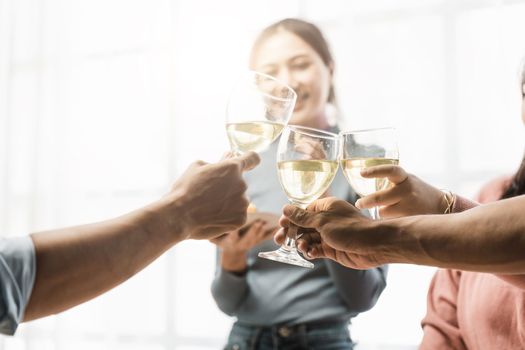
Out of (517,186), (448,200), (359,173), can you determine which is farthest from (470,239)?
(517,186)

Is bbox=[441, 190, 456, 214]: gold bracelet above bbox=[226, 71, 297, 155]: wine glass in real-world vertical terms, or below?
below

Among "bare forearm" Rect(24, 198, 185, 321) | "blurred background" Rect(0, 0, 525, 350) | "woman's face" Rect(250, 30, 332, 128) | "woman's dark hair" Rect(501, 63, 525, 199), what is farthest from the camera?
"blurred background" Rect(0, 0, 525, 350)

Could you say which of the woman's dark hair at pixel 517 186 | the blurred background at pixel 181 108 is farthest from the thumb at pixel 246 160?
the blurred background at pixel 181 108

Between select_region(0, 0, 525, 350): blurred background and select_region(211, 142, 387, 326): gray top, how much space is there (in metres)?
0.49

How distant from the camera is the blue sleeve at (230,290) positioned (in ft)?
5.25

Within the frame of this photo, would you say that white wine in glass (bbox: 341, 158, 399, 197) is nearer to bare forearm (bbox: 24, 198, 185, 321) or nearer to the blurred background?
bare forearm (bbox: 24, 198, 185, 321)

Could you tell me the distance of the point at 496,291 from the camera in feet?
4.32

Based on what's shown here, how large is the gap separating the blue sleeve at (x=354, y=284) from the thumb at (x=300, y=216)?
0.52 m

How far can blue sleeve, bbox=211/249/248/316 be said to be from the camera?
1600mm

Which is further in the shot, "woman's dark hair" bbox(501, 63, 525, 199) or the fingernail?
"woman's dark hair" bbox(501, 63, 525, 199)

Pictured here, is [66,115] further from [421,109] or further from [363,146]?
[363,146]

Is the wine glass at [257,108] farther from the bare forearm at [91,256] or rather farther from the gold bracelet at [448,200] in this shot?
the gold bracelet at [448,200]

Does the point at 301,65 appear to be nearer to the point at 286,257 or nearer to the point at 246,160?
the point at 246,160

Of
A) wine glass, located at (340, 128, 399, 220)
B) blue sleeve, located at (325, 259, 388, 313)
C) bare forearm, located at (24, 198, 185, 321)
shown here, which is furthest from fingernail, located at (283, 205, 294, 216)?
blue sleeve, located at (325, 259, 388, 313)
